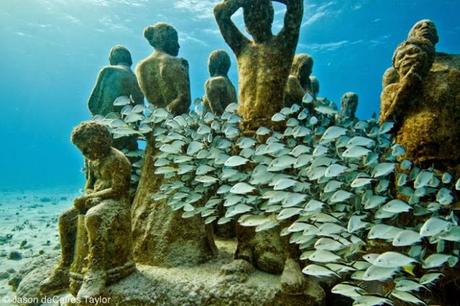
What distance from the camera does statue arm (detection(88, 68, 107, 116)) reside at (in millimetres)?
6328

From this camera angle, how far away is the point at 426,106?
4.09m

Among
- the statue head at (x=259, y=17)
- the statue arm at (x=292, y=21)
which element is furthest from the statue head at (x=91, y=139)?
the statue arm at (x=292, y=21)

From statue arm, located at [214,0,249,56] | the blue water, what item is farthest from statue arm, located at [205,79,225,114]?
the blue water

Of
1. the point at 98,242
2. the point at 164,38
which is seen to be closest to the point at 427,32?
the point at 164,38

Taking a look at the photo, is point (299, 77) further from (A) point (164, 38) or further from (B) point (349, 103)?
(A) point (164, 38)

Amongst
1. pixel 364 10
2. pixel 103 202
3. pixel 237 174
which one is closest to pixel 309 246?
pixel 237 174

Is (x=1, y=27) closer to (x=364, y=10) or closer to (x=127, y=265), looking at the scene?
(x=364, y=10)

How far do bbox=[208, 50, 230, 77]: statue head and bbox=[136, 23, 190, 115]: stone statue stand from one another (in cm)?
98

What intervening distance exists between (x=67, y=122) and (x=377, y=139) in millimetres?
188582

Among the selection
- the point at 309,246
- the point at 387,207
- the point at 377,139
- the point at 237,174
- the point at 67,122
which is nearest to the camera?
the point at 387,207

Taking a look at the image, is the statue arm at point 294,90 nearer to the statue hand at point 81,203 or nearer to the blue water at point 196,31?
the statue hand at point 81,203

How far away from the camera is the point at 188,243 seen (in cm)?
A: 471

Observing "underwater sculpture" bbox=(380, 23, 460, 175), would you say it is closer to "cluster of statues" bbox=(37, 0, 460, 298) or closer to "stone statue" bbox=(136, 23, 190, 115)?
"cluster of statues" bbox=(37, 0, 460, 298)

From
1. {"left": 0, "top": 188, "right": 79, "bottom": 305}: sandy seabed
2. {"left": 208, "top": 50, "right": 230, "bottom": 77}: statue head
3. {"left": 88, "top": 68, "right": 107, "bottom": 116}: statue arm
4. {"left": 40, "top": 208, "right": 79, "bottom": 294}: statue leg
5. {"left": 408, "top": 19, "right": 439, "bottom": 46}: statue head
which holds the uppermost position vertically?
{"left": 208, "top": 50, "right": 230, "bottom": 77}: statue head
